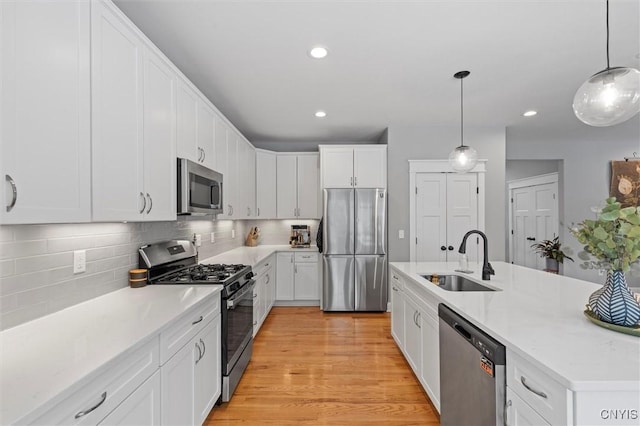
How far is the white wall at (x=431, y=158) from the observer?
442 centimetres

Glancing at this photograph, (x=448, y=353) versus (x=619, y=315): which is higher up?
(x=619, y=315)

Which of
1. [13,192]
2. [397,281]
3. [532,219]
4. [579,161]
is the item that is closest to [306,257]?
[397,281]

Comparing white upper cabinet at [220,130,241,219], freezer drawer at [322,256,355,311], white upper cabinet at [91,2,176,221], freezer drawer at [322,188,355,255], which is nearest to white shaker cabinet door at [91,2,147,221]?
white upper cabinet at [91,2,176,221]

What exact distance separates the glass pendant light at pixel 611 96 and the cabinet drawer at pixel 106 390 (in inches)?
95.3

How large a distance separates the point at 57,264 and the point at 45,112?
2.67 ft

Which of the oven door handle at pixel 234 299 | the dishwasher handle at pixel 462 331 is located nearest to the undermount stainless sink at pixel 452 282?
the dishwasher handle at pixel 462 331

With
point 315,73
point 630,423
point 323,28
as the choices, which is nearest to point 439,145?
point 315,73

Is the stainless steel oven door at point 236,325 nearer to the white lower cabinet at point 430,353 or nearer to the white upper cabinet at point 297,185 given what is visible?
the white lower cabinet at point 430,353

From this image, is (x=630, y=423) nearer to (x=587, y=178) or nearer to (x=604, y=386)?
(x=604, y=386)

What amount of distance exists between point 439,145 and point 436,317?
3.10 m

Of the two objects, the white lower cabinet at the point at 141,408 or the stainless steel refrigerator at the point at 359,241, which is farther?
the stainless steel refrigerator at the point at 359,241

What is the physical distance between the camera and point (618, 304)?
1.26 meters

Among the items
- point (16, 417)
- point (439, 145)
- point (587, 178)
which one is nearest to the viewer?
point (16, 417)

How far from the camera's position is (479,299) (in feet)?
5.87
